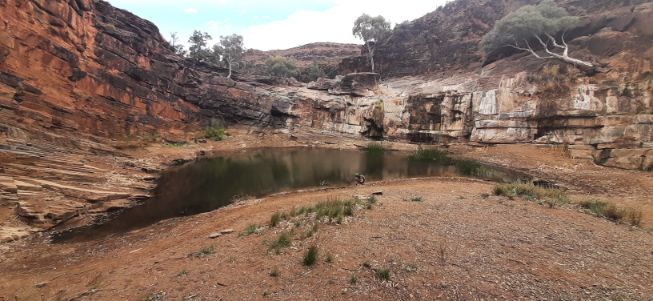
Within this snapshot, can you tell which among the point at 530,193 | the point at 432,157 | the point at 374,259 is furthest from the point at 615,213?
the point at 432,157

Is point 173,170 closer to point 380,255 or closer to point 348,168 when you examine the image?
point 348,168

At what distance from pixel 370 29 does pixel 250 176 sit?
4938 centimetres

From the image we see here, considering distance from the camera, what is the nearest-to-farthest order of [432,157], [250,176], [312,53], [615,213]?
[615,213] < [250,176] < [432,157] < [312,53]

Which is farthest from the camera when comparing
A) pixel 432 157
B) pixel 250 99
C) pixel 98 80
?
pixel 250 99

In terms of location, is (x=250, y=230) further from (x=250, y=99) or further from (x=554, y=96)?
(x=250, y=99)

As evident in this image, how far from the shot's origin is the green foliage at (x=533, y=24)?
3319 centimetres

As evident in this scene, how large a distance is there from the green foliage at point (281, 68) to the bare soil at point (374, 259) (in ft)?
184

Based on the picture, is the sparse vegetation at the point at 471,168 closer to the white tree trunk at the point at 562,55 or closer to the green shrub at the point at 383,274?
the white tree trunk at the point at 562,55

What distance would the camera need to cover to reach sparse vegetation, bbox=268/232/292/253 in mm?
7809

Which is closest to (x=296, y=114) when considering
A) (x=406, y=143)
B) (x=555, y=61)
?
(x=406, y=143)

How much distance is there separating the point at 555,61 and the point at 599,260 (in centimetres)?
3232

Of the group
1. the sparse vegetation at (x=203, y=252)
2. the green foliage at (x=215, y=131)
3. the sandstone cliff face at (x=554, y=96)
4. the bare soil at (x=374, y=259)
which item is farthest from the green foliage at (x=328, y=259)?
the green foliage at (x=215, y=131)

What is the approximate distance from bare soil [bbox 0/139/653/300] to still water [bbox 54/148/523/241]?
2.18 metres

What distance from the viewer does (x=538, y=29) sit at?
34312 millimetres
